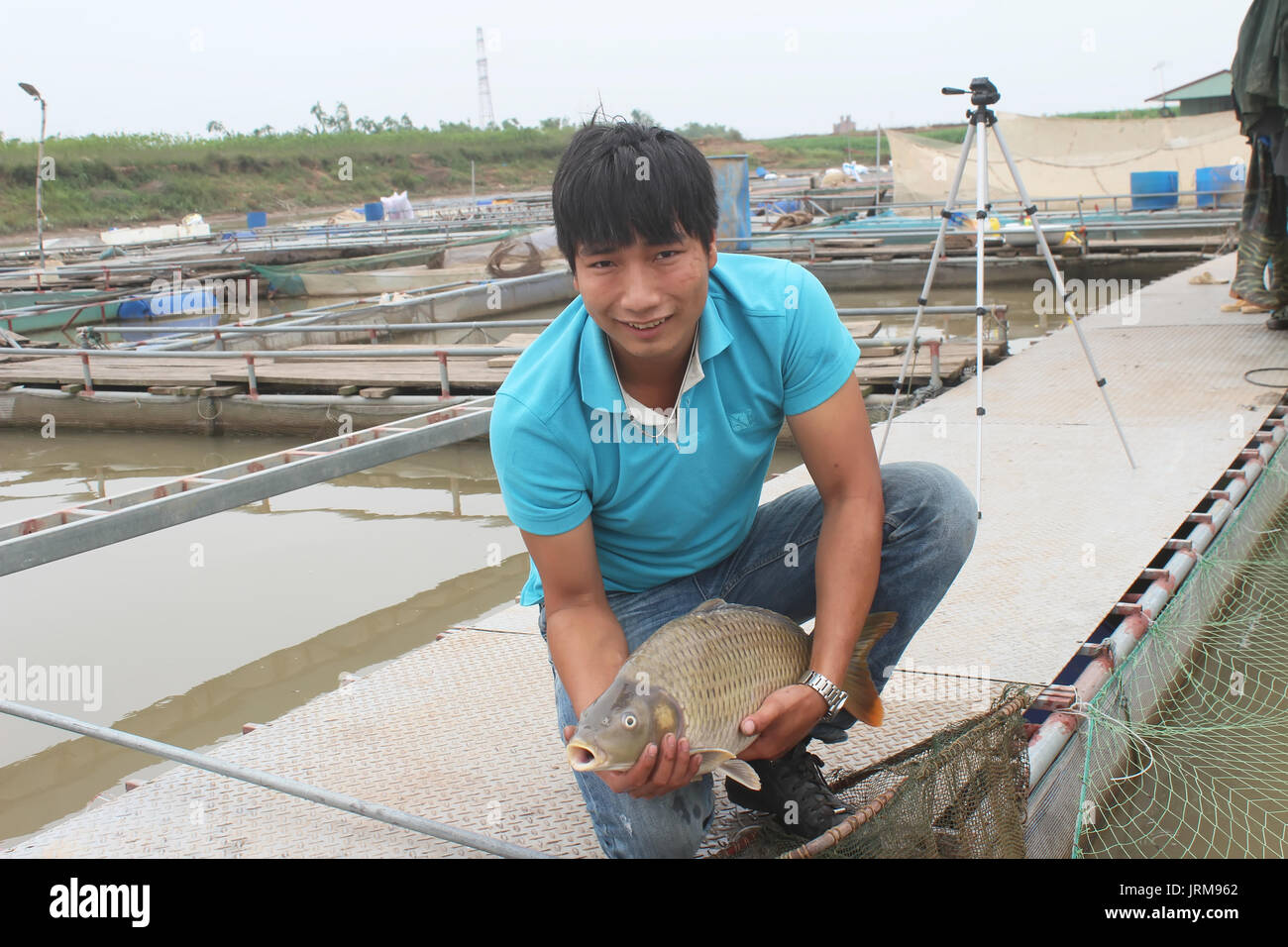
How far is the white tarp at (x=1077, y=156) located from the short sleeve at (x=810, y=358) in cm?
1796

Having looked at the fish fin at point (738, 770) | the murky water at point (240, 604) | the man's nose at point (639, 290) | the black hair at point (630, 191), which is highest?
the black hair at point (630, 191)

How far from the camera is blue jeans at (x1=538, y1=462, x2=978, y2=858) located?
209cm

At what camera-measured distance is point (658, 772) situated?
167 centimetres

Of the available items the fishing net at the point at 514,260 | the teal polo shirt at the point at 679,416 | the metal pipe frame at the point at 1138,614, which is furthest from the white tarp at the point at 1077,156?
the teal polo shirt at the point at 679,416

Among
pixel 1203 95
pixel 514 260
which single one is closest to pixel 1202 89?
pixel 1203 95

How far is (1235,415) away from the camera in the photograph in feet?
17.1

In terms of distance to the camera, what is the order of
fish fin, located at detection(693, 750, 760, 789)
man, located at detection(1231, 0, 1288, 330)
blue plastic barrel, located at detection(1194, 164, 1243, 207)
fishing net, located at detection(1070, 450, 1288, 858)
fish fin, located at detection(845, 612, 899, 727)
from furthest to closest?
blue plastic barrel, located at detection(1194, 164, 1243, 207) < man, located at detection(1231, 0, 1288, 330) < fishing net, located at detection(1070, 450, 1288, 858) < fish fin, located at detection(845, 612, 899, 727) < fish fin, located at detection(693, 750, 760, 789)

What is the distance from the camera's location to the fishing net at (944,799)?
6.11 ft

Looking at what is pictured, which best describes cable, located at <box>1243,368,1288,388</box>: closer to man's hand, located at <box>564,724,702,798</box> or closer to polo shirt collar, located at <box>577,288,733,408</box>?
polo shirt collar, located at <box>577,288,733,408</box>

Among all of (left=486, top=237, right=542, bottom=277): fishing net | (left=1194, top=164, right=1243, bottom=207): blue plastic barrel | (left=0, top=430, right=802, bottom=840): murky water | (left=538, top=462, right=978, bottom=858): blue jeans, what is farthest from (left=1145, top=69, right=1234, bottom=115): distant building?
(left=538, top=462, right=978, bottom=858): blue jeans

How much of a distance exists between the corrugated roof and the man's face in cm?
3854

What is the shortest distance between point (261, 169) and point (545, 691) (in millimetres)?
44963

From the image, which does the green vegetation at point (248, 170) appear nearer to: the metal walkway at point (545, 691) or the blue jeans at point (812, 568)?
the metal walkway at point (545, 691)
